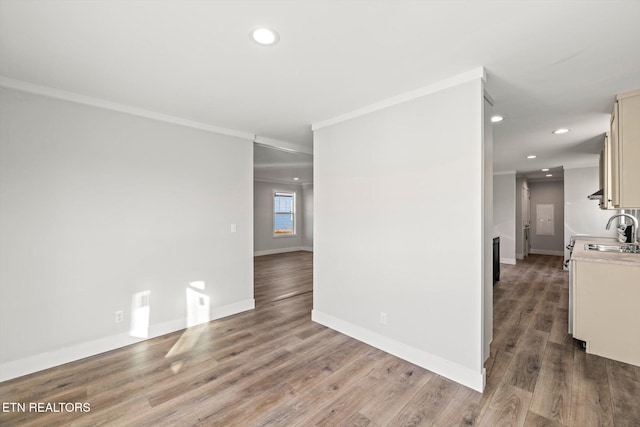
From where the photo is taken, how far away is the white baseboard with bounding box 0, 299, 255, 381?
2316mm

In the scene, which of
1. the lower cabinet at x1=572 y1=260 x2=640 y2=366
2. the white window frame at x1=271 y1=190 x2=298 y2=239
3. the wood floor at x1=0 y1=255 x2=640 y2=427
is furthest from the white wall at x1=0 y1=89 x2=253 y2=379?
the white window frame at x1=271 y1=190 x2=298 y2=239

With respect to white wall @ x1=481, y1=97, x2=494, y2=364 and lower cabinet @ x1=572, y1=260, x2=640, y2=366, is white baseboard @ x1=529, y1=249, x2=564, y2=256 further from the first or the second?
white wall @ x1=481, y1=97, x2=494, y2=364

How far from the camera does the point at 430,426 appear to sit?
5.88 feet

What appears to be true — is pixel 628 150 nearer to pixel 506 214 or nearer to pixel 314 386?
pixel 314 386

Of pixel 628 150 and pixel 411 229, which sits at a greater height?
pixel 628 150

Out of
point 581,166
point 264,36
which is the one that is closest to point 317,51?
point 264,36

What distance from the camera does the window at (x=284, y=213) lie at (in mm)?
9444

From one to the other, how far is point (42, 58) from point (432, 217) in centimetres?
324

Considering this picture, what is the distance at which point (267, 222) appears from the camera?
912 cm

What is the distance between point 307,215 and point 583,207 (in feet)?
24.8

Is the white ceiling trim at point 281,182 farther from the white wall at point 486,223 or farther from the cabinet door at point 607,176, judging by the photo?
A: the cabinet door at point 607,176

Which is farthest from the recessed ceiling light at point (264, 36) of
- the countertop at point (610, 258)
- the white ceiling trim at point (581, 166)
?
the white ceiling trim at point (581, 166)

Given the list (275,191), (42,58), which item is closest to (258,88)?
(42,58)

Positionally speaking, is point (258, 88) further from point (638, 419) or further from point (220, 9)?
point (638, 419)
